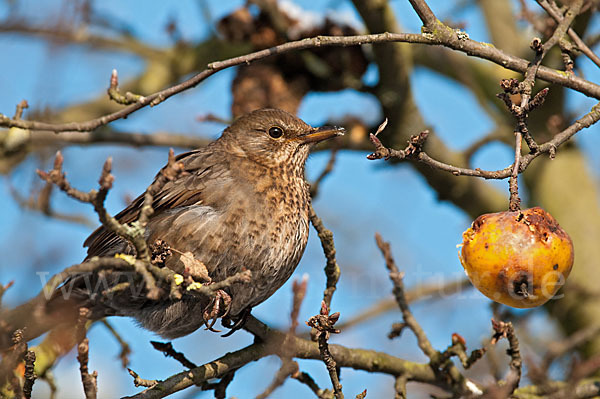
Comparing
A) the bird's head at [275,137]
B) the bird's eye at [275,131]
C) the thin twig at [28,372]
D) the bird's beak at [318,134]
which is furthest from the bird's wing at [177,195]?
the thin twig at [28,372]

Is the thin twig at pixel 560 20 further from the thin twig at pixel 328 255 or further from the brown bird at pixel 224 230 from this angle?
the brown bird at pixel 224 230

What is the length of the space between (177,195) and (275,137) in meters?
0.79

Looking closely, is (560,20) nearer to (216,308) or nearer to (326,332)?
(326,332)

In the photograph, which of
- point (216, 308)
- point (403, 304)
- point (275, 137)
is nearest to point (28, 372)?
point (216, 308)

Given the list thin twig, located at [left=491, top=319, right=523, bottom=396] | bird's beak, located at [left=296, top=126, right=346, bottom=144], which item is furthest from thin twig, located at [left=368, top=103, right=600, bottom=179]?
bird's beak, located at [left=296, top=126, right=346, bottom=144]

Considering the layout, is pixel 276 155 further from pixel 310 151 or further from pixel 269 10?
pixel 269 10

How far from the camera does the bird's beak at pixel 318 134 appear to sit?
4.08 metres

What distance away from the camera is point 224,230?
3.49 metres

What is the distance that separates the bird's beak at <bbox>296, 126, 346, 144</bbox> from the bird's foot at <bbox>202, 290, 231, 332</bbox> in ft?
3.85

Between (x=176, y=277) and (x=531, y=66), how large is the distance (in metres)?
1.51

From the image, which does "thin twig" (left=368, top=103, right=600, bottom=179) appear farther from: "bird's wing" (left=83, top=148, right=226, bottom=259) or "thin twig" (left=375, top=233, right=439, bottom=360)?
"bird's wing" (left=83, top=148, right=226, bottom=259)

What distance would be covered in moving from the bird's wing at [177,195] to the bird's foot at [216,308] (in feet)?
1.93

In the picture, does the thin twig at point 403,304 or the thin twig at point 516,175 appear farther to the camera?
the thin twig at point 403,304

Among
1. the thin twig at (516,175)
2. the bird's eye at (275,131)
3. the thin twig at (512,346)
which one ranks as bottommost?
the thin twig at (512,346)
